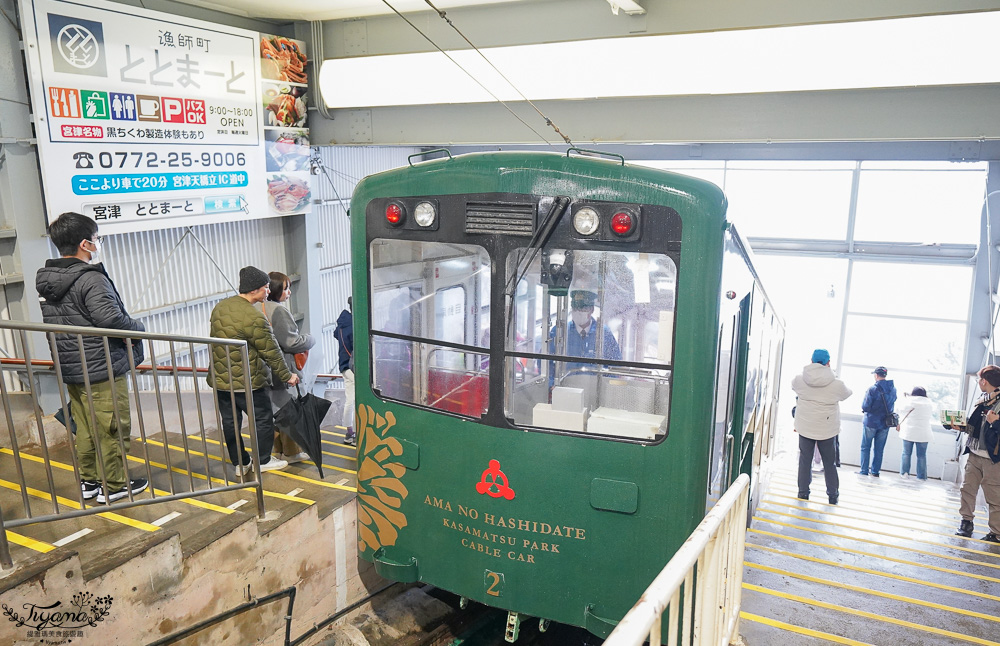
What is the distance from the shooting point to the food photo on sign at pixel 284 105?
8188 millimetres

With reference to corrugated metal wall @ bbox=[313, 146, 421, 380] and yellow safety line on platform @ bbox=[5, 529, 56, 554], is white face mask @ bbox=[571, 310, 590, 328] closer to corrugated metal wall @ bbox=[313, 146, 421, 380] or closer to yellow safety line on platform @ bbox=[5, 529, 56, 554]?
yellow safety line on platform @ bbox=[5, 529, 56, 554]

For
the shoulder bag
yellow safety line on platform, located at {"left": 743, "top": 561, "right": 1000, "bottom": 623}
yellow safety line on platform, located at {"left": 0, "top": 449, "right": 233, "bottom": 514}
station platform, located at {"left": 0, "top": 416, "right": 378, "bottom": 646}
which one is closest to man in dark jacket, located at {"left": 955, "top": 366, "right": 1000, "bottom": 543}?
yellow safety line on platform, located at {"left": 743, "top": 561, "right": 1000, "bottom": 623}

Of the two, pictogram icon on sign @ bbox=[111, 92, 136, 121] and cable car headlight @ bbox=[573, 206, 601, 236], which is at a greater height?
pictogram icon on sign @ bbox=[111, 92, 136, 121]

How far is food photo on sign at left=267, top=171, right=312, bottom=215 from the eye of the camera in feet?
28.1

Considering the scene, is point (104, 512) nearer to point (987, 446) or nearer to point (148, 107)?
point (148, 107)

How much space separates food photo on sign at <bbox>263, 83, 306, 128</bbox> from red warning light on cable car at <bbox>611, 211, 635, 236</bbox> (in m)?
6.22

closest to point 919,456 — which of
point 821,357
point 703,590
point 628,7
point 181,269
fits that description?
point 821,357

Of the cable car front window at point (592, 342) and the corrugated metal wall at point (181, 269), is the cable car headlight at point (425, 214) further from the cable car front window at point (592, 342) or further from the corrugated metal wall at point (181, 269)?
the corrugated metal wall at point (181, 269)

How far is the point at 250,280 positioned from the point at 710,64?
417cm

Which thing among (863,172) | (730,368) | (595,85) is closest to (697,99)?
(595,85)

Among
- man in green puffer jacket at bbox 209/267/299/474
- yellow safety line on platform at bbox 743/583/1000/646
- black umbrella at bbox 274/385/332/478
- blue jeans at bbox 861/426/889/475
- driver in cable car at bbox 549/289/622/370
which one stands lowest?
blue jeans at bbox 861/426/889/475

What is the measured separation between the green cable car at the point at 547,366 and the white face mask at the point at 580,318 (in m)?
0.02

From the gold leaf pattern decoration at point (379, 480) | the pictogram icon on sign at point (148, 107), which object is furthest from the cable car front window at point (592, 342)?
the pictogram icon on sign at point (148, 107)

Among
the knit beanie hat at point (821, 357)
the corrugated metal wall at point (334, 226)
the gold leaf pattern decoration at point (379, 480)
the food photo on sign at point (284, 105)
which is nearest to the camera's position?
the gold leaf pattern decoration at point (379, 480)
